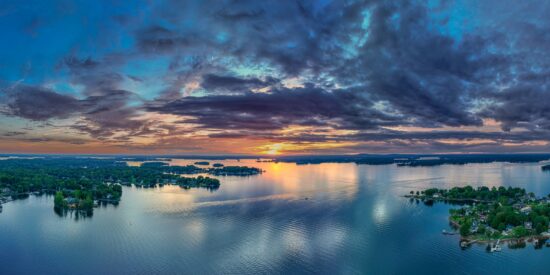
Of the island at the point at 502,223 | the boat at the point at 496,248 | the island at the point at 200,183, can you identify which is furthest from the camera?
the island at the point at 200,183

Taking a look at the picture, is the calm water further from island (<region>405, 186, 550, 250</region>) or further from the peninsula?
the peninsula

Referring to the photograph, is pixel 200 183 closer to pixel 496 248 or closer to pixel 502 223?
pixel 502 223

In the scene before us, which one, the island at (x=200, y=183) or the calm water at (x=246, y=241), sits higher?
the island at (x=200, y=183)

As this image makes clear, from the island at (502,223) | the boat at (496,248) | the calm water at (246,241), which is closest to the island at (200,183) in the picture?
the calm water at (246,241)

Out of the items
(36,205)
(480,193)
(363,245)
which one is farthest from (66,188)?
(480,193)

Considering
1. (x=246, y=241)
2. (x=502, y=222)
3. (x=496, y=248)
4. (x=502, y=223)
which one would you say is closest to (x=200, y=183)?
(x=246, y=241)

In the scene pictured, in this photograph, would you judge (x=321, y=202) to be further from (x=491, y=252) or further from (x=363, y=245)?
(x=491, y=252)

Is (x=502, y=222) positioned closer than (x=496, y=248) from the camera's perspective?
No

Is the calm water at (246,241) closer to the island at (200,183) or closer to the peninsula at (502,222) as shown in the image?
the peninsula at (502,222)
